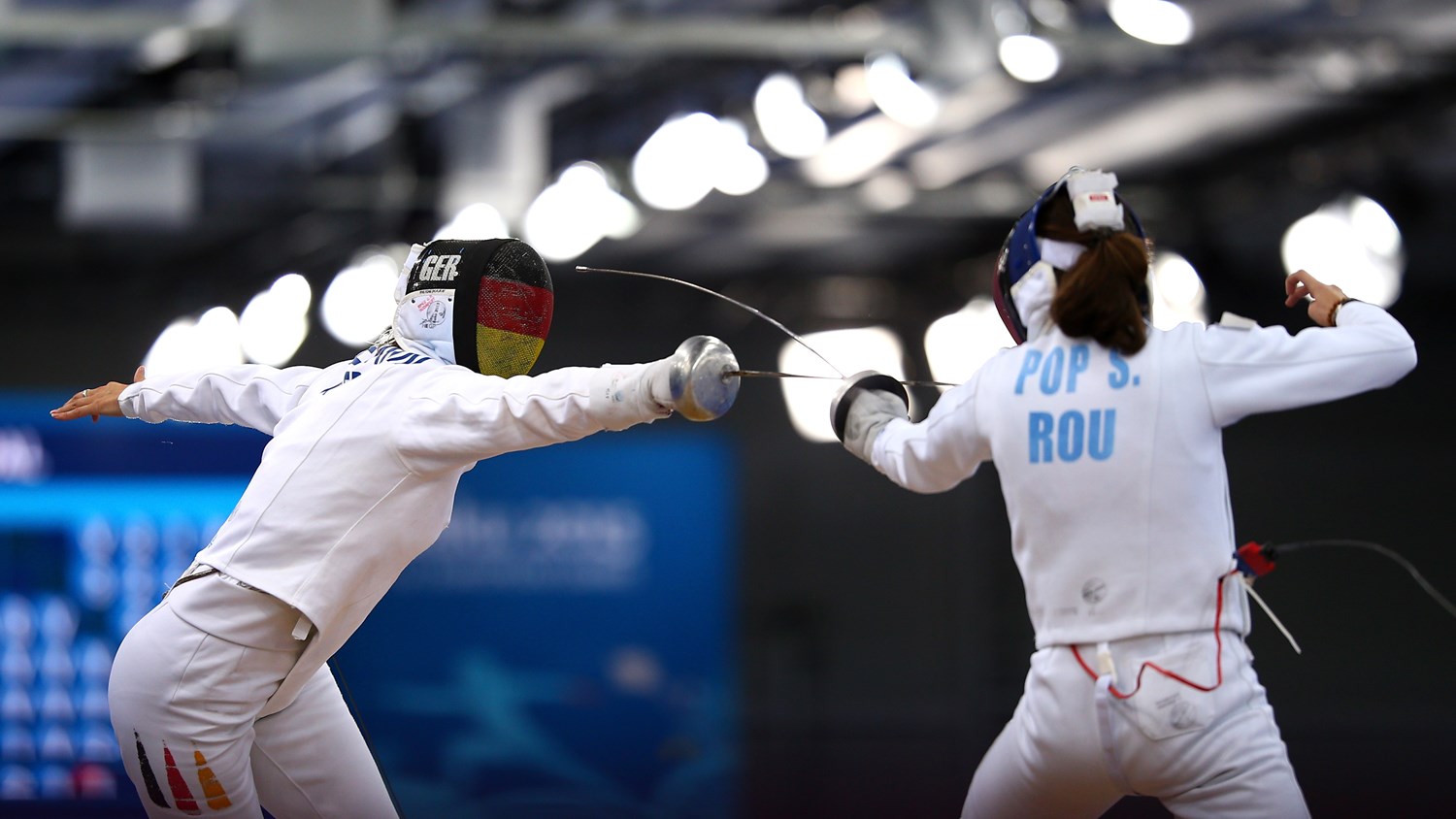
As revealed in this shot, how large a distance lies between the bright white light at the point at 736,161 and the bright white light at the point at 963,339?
115 cm

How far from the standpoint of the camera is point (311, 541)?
2043 millimetres

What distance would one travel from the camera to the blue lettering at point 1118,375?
179 cm

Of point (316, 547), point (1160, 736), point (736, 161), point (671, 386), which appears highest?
point (736, 161)

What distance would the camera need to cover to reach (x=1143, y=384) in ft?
5.87

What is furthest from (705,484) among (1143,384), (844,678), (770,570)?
(1143,384)

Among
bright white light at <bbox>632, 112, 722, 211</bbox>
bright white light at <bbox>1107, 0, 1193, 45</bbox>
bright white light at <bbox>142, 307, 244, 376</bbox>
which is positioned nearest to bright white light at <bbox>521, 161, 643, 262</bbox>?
bright white light at <bbox>632, 112, 722, 211</bbox>

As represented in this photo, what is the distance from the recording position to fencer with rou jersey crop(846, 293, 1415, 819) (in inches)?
68.1

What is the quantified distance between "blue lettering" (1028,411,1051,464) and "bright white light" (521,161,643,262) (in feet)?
13.3

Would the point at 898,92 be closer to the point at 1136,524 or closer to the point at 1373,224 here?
the point at 1373,224

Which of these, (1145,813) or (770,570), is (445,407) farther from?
(770,570)

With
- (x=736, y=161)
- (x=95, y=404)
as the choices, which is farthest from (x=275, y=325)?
(x=95, y=404)

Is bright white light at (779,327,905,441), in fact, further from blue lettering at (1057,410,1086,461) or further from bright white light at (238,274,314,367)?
blue lettering at (1057,410,1086,461)

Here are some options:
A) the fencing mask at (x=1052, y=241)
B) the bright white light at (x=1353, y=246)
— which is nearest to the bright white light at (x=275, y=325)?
the fencing mask at (x=1052, y=241)

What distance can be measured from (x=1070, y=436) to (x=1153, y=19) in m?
4.07
